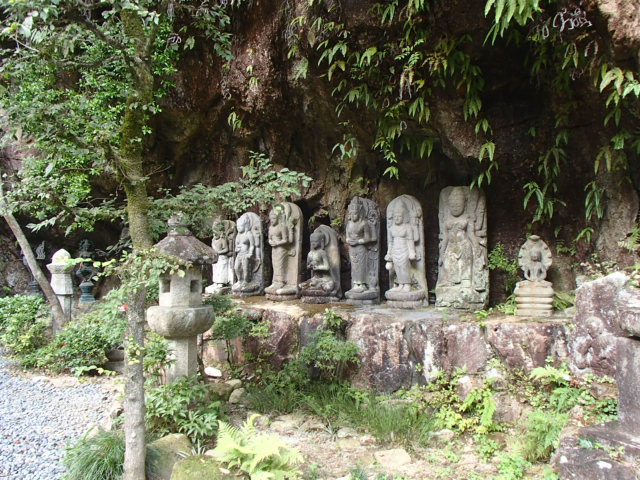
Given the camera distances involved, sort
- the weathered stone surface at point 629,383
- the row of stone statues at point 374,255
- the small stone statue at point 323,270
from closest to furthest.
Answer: the weathered stone surface at point 629,383, the row of stone statues at point 374,255, the small stone statue at point 323,270

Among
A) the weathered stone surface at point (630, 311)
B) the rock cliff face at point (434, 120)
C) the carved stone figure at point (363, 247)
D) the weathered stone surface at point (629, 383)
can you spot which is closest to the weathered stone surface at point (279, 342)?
the carved stone figure at point (363, 247)

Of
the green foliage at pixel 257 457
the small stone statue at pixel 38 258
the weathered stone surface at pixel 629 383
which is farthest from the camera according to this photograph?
the small stone statue at pixel 38 258

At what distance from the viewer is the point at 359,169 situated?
8.71 metres

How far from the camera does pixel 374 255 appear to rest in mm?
7809

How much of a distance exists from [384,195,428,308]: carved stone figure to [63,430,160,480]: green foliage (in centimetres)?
424

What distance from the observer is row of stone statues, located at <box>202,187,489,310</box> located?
6.88 m

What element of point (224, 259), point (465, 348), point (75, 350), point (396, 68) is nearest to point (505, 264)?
point (465, 348)

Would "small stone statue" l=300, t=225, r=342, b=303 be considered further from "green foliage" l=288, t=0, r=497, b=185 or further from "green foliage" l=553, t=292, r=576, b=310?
"green foliage" l=553, t=292, r=576, b=310

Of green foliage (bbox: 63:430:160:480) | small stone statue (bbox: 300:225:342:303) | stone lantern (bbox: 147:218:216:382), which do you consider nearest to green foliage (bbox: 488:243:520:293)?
small stone statue (bbox: 300:225:342:303)

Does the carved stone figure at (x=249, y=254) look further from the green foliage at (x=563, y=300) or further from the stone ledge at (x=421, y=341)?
the green foliage at (x=563, y=300)

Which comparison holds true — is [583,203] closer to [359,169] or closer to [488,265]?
[488,265]

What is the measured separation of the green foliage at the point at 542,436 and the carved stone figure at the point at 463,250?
233 cm

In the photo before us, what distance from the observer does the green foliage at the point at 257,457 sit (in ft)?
11.7

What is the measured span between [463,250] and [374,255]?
5.12 feet
